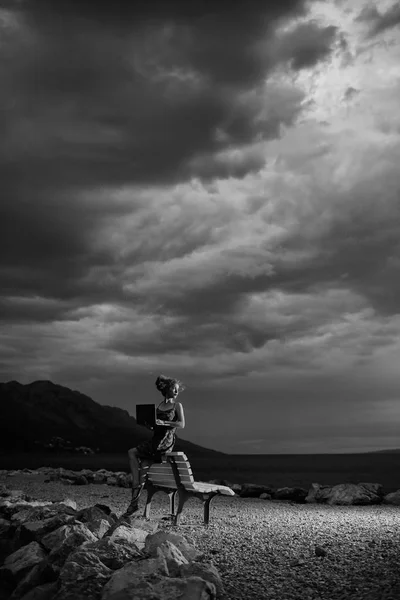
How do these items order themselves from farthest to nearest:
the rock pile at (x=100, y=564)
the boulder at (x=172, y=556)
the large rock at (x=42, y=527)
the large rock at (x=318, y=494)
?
the large rock at (x=318, y=494), the large rock at (x=42, y=527), the boulder at (x=172, y=556), the rock pile at (x=100, y=564)

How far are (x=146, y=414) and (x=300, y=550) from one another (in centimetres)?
358

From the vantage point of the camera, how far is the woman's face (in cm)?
1097

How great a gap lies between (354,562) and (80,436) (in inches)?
6544

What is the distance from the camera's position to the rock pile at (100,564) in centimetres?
596

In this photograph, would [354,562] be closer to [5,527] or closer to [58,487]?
[5,527]

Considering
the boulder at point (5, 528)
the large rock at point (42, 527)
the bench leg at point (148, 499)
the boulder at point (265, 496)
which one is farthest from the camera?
the boulder at point (265, 496)

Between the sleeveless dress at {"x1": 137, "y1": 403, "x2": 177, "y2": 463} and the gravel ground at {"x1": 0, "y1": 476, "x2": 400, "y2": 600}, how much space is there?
1.36 meters

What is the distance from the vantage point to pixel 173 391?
11.0 meters

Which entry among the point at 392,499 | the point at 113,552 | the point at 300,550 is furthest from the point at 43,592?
the point at 392,499

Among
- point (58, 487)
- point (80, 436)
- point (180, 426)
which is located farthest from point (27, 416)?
point (180, 426)

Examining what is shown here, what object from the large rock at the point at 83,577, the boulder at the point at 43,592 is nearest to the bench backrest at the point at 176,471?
the large rock at the point at 83,577

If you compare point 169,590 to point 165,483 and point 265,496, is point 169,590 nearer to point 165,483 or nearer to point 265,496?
point 165,483

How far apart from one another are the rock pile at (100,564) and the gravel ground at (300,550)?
2.06 feet

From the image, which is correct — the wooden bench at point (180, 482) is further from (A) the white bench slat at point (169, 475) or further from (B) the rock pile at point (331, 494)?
(B) the rock pile at point (331, 494)
